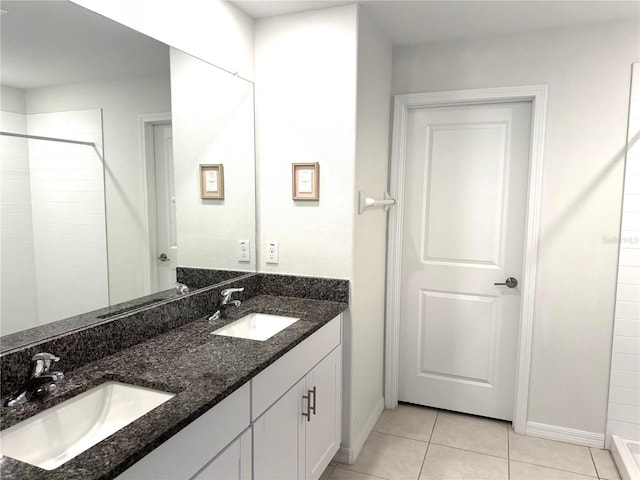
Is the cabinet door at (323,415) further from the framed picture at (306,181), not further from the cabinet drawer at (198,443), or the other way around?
the framed picture at (306,181)

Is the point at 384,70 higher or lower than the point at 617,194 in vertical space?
higher

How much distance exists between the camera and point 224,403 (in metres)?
1.35

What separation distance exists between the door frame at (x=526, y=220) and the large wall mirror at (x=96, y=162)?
1179mm

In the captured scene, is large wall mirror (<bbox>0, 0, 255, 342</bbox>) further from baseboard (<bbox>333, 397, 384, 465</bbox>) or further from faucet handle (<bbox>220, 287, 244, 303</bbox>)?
baseboard (<bbox>333, 397, 384, 465</bbox>)

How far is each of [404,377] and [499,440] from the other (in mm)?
693

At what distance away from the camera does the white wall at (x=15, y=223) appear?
127 cm

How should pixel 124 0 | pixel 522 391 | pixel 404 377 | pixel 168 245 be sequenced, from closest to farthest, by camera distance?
pixel 124 0
pixel 168 245
pixel 522 391
pixel 404 377

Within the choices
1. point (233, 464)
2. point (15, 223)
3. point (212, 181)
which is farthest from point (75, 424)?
point (212, 181)

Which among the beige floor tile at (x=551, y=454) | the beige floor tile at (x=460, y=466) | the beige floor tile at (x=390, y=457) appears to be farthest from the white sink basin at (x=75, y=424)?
the beige floor tile at (x=551, y=454)

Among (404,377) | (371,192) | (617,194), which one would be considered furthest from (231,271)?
(617,194)

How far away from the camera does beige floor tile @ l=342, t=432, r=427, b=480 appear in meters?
2.37

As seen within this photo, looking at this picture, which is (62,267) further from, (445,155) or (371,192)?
(445,155)

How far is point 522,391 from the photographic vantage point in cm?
272

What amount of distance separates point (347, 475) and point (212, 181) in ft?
5.58
